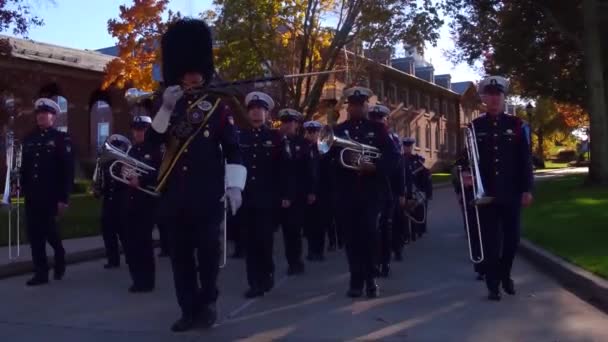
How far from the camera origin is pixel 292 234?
35.7 feet

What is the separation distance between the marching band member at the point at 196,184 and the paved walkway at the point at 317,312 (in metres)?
0.42

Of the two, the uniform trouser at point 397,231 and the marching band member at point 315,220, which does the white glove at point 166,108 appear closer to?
the marching band member at point 315,220

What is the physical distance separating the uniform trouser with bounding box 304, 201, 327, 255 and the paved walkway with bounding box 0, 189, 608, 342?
1700 mm

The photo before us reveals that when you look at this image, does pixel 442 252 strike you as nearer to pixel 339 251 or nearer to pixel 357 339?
pixel 339 251

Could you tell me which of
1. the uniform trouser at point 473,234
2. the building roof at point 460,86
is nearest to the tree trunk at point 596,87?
the uniform trouser at point 473,234

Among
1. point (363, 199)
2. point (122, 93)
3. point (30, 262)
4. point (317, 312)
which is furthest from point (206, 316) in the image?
point (122, 93)

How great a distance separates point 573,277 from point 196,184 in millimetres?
5311

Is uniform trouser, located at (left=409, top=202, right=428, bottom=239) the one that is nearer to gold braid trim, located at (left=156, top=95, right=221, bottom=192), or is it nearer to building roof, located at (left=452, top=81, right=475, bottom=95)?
gold braid trim, located at (left=156, top=95, right=221, bottom=192)

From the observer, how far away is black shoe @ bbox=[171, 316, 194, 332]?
673 cm

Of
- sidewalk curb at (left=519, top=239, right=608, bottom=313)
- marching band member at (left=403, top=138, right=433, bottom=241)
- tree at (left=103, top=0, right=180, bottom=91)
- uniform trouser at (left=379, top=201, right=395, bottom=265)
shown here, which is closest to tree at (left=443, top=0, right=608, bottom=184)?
tree at (left=103, top=0, right=180, bottom=91)

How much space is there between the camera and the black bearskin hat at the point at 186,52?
710 cm

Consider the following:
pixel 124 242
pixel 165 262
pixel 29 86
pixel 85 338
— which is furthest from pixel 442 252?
pixel 29 86

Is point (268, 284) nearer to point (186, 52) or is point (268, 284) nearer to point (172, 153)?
point (172, 153)

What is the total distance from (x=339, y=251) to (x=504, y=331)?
23.8 ft
